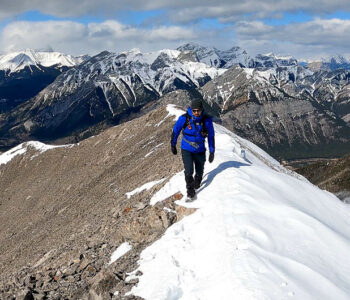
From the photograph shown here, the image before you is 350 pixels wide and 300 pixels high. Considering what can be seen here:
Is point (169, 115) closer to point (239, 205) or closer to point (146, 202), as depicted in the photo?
point (146, 202)

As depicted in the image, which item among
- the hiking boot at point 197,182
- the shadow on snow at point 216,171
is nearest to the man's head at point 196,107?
the hiking boot at point 197,182

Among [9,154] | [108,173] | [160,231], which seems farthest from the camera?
[9,154]

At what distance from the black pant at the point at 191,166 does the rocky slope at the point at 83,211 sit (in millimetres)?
1341

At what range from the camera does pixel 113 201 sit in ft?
106

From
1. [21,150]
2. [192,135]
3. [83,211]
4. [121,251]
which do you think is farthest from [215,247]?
[21,150]

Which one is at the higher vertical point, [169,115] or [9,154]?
[169,115]

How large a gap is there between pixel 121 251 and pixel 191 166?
529 centimetres

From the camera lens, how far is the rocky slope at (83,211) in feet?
55.9

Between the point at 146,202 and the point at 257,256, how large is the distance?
37.4 ft

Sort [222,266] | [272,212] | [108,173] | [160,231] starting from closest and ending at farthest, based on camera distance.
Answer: [222,266] → [272,212] → [160,231] → [108,173]

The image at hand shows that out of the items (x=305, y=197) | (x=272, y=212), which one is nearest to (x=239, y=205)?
(x=272, y=212)

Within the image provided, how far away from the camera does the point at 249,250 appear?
1295 cm

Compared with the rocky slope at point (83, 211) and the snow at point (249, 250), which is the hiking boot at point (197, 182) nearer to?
the snow at point (249, 250)

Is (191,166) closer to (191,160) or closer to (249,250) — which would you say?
(191,160)
